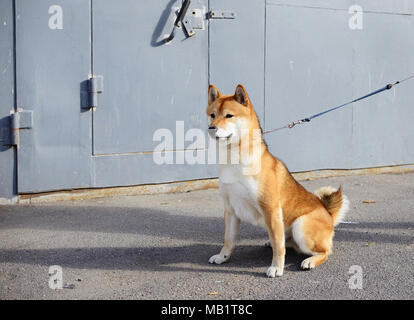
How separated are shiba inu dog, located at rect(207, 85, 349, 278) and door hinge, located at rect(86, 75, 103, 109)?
2.38 metres

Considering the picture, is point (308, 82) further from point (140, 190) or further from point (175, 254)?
point (175, 254)

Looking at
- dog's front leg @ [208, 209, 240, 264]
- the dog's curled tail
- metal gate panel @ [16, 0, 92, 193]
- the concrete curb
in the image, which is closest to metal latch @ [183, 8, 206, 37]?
metal gate panel @ [16, 0, 92, 193]

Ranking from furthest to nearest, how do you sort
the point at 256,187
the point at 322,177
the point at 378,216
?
the point at 322,177 < the point at 378,216 < the point at 256,187

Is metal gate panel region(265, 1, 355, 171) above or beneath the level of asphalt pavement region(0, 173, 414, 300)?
above

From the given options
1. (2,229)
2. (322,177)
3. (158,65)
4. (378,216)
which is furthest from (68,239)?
(322,177)

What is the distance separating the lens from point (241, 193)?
13.9 ft

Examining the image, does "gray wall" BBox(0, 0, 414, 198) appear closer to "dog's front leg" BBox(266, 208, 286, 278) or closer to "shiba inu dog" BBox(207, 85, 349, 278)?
"shiba inu dog" BBox(207, 85, 349, 278)

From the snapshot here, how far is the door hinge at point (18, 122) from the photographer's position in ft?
20.0

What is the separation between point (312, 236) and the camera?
14.3ft

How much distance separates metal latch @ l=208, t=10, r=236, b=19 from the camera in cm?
691

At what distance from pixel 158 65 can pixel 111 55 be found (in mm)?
572

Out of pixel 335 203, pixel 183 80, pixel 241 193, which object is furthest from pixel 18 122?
pixel 335 203

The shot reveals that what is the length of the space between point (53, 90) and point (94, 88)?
44 cm
